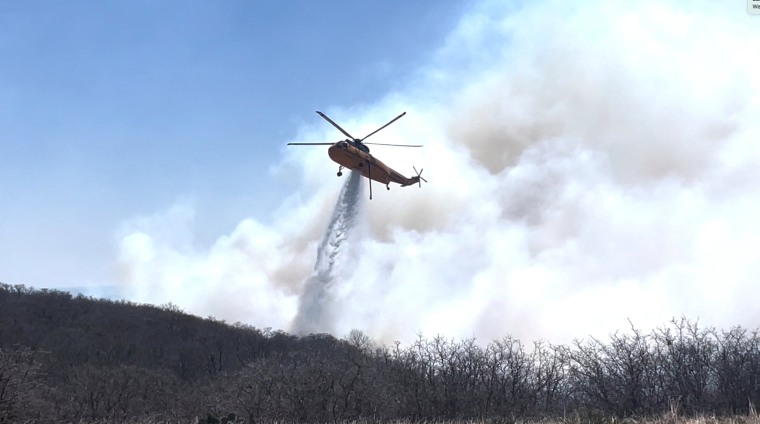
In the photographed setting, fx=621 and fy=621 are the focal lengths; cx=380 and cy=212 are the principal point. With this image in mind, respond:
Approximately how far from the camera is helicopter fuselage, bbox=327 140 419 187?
94.3 meters

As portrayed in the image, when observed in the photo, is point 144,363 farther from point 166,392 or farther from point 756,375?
point 756,375

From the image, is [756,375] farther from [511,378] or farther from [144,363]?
[144,363]

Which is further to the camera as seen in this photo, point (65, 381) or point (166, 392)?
point (65, 381)

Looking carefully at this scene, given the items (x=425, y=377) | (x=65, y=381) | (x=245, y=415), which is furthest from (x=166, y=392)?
(x=245, y=415)

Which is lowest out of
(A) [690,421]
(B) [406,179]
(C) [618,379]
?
(A) [690,421]

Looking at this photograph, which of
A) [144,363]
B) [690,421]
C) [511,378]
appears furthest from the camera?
[144,363]

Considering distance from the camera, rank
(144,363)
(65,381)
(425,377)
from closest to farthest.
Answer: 1. (425,377)
2. (65,381)
3. (144,363)

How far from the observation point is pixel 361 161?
99.2 m

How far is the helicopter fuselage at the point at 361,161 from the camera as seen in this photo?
9431 cm

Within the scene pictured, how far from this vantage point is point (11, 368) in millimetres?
33781

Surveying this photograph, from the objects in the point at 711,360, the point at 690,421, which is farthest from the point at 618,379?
the point at 690,421

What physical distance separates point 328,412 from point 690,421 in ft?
147

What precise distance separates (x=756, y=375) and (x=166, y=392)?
116523 millimetres

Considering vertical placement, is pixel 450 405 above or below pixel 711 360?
below
